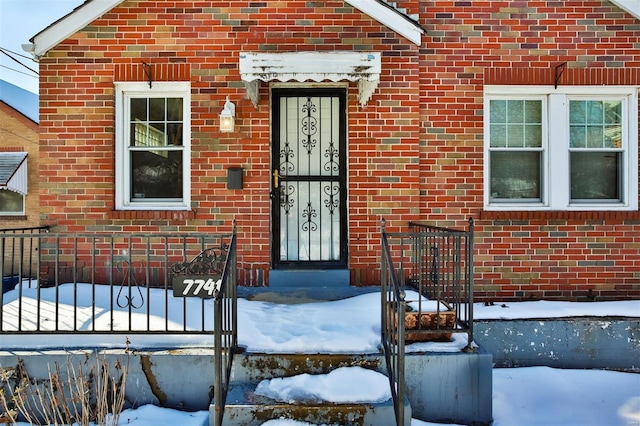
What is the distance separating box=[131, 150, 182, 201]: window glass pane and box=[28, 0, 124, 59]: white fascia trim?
61.2 inches

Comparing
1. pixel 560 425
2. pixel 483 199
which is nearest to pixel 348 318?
pixel 560 425

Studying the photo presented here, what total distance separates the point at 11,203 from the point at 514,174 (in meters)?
13.9

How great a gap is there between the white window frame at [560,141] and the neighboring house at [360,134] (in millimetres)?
23

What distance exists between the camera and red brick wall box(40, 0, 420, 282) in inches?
216

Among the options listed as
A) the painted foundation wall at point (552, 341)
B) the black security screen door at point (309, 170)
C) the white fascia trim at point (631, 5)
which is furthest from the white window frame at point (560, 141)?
the black security screen door at point (309, 170)

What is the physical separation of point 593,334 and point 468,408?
207 cm

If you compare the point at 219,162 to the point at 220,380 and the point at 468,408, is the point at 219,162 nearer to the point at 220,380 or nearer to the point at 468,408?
the point at 220,380

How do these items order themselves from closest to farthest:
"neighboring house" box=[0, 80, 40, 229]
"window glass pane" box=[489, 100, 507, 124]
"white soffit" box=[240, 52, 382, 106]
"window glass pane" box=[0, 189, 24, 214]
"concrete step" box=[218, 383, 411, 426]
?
"concrete step" box=[218, 383, 411, 426], "white soffit" box=[240, 52, 382, 106], "window glass pane" box=[489, 100, 507, 124], "neighboring house" box=[0, 80, 40, 229], "window glass pane" box=[0, 189, 24, 214]

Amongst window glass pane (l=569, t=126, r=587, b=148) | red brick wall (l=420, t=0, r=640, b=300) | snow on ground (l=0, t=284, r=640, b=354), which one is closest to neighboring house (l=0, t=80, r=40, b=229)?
snow on ground (l=0, t=284, r=640, b=354)

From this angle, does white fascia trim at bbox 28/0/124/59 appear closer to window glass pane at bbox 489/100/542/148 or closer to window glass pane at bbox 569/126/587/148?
window glass pane at bbox 489/100/542/148

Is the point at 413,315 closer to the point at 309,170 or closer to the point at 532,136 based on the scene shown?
the point at 309,170

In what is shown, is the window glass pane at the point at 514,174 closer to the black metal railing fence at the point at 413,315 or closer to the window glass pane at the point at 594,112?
the window glass pane at the point at 594,112

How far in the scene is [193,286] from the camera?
379 cm

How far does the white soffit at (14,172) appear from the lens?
1249cm
